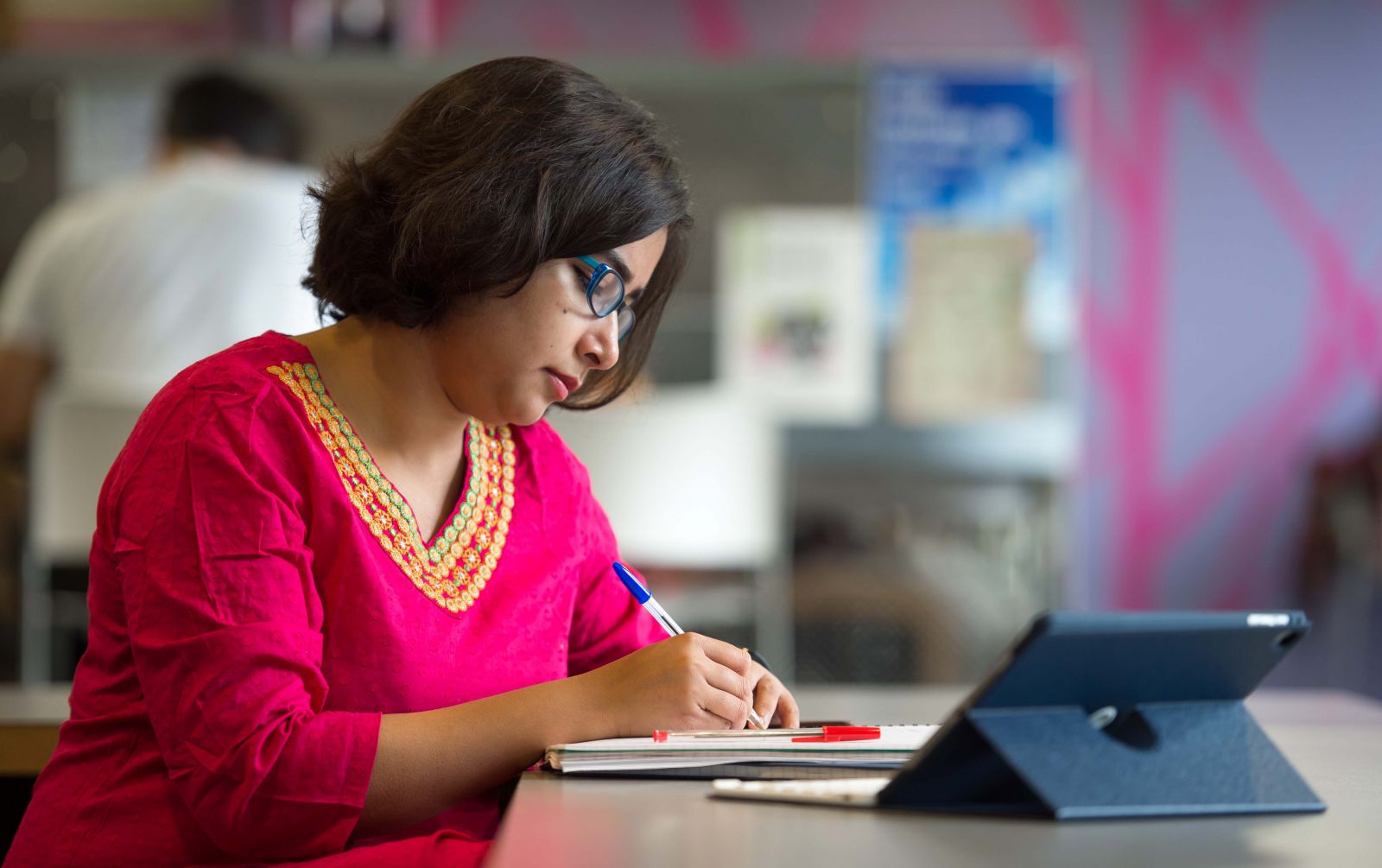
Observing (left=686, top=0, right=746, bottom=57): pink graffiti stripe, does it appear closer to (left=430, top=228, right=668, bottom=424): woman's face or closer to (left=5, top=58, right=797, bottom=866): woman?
(left=5, top=58, right=797, bottom=866): woman

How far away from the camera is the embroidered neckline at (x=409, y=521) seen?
3.82ft

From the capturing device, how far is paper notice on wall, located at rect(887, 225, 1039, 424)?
3760mm

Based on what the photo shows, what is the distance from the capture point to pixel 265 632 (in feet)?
3.31

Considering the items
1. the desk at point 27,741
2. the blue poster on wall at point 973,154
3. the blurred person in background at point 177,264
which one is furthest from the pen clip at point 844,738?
the blue poster on wall at point 973,154

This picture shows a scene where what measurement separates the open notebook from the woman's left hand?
0.15m

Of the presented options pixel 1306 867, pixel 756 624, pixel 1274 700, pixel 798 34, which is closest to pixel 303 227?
pixel 1306 867

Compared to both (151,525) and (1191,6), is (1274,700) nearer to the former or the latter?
(151,525)

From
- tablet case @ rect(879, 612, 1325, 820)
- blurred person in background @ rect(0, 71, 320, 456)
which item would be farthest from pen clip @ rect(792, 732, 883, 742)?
blurred person in background @ rect(0, 71, 320, 456)

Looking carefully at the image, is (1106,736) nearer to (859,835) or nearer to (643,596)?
(859,835)

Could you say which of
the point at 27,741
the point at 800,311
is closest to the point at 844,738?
the point at 27,741

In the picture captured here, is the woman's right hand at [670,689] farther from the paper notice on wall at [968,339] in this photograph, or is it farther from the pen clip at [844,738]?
the paper notice on wall at [968,339]

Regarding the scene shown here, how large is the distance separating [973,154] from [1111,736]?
309cm

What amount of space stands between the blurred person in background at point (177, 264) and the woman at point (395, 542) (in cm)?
143

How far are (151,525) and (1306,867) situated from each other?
0.76 m
